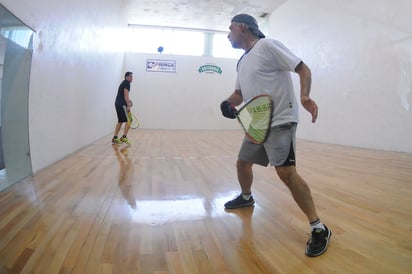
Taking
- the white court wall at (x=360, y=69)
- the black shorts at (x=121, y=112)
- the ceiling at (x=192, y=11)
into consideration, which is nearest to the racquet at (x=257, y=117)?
the black shorts at (x=121, y=112)

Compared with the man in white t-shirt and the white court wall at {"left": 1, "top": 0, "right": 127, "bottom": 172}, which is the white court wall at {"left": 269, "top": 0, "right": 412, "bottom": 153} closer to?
the man in white t-shirt

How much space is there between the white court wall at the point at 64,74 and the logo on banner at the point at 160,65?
3722mm

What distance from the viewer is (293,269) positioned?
1171mm

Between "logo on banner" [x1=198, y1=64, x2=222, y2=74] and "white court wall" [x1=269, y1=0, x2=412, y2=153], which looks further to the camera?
"logo on banner" [x1=198, y1=64, x2=222, y2=74]

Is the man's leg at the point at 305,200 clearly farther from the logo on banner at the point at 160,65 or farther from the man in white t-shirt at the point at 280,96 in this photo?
the logo on banner at the point at 160,65

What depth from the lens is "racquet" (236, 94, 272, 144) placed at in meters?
1.48

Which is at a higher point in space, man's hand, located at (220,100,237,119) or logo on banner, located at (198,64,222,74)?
logo on banner, located at (198,64,222,74)

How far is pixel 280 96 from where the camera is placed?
1.46 metres

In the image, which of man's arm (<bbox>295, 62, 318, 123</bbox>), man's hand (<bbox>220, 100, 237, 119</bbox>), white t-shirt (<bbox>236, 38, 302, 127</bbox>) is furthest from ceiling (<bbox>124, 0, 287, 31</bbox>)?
man's arm (<bbox>295, 62, 318, 123</bbox>)

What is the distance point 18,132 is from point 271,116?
224 centimetres

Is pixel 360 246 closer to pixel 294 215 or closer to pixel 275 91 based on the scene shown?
pixel 294 215

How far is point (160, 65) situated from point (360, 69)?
20.6 feet

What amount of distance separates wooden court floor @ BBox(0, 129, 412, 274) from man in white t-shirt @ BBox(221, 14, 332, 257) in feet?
0.61

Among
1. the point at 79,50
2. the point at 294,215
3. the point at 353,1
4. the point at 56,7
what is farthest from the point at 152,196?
the point at 353,1
